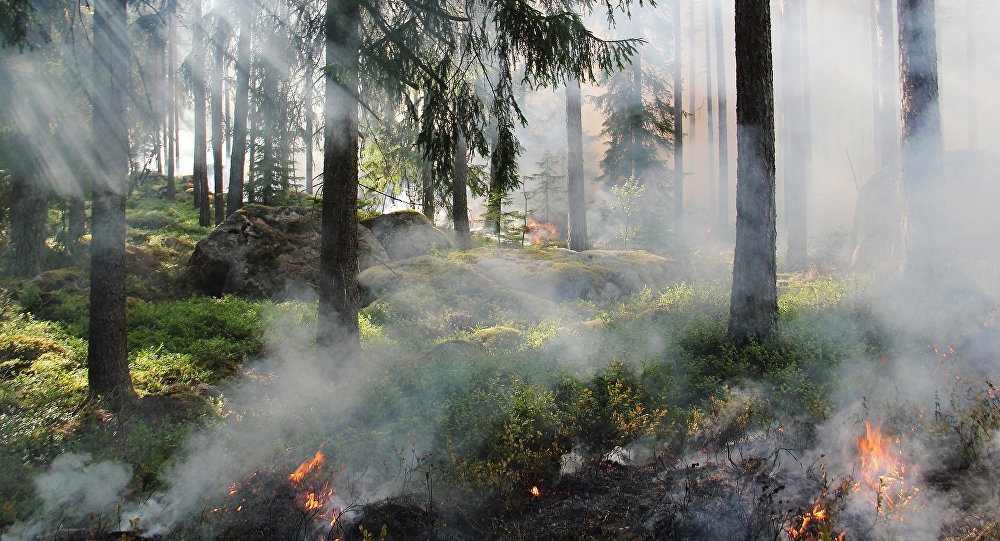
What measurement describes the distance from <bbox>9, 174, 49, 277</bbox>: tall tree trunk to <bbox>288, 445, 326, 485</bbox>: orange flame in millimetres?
10453

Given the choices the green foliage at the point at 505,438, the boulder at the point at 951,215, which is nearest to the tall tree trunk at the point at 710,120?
the boulder at the point at 951,215

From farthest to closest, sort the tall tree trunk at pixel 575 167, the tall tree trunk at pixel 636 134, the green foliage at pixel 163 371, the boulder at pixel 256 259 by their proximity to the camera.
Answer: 1. the tall tree trunk at pixel 636 134
2. the tall tree trunk at pixel 575 167
3. the boulder at pixel 256 259
4. the green foliage at pixel 163 371

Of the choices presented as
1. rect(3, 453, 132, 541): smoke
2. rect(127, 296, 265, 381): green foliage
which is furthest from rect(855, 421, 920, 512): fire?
rect(127, 296, 265, 381): green foliage

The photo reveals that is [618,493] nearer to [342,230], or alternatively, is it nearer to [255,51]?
[342,230]

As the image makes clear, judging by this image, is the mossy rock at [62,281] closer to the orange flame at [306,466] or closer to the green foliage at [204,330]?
the green foliage at [204,330]

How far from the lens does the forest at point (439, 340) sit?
4.43 metres

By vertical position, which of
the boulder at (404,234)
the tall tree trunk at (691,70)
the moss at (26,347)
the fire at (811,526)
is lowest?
the fire at (811,526)

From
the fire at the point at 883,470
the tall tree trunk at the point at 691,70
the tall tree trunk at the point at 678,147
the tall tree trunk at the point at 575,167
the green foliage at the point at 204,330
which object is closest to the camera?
the fire at the point at 883,470

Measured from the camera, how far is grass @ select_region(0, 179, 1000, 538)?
16.2ft

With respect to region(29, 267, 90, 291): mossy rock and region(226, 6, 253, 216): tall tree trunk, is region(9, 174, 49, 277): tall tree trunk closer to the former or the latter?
region(29, 267, 90, 291): mossy rock

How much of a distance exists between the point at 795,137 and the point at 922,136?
9838mm

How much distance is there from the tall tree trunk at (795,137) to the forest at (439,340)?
3.32 meters

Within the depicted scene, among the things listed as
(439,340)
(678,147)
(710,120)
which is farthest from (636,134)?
(439,340)

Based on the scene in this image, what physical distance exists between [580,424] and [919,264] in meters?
Answer: 6.82
